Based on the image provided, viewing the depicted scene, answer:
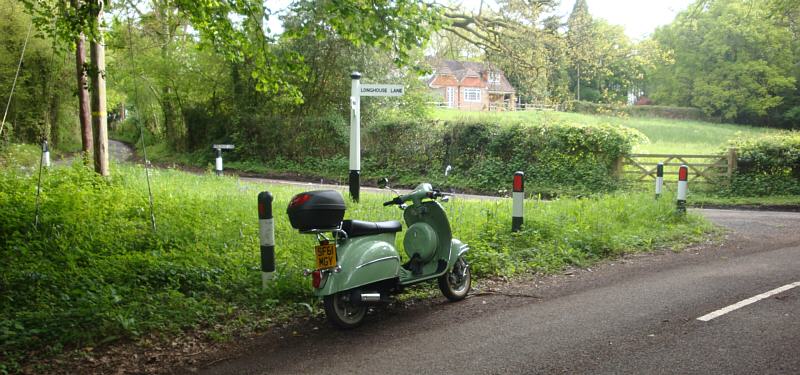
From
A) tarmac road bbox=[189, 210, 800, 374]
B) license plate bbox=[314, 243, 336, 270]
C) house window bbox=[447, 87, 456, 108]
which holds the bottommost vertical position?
tarmac road bbox=[189, 210, 800, 374]

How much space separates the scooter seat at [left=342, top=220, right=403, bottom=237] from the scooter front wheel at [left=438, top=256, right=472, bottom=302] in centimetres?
85

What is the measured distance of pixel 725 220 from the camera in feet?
41.5

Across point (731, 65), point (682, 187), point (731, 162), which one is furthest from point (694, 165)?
point (731, 65)

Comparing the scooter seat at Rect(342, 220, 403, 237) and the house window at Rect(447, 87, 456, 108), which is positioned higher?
the house window at Rect(447, 87, 456, 108)

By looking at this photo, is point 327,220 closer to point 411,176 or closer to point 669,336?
point 669,336

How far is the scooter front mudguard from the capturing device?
195 inches

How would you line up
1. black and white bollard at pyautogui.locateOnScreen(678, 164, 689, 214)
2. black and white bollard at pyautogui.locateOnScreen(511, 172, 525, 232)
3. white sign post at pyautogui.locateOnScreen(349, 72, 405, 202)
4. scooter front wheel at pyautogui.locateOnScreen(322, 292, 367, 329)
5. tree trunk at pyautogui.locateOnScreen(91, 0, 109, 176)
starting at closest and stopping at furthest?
scooter front wheel at pyautogui.locateOnScreen(322, 292, 367, 329)
black and white bollard at pyautogui.locateOnScreen(511, 172, 525, 232)
white sign post at pyautogui.locateOnScreen(349, 72, 405, 202)
tree trunk at pyautogui.locateOnScreen(91, 0, 109, 176)
black and white bollard at pyautogui.locateOnScreen(678, 164, 689, 214)

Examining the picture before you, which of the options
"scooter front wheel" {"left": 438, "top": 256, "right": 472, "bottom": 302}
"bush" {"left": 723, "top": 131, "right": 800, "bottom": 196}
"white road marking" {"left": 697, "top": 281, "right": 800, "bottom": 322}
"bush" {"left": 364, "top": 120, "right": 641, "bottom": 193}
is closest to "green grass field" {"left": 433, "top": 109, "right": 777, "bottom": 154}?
"bush" {"left": 364, "top": 120, "right": 641, "bottom": 193}

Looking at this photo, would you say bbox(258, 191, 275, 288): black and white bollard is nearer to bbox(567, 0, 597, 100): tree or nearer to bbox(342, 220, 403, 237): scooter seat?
bbox(342, 220, 403, 237): scooter seat

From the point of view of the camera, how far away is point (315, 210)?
4.90 meters

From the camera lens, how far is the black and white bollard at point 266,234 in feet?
19.0

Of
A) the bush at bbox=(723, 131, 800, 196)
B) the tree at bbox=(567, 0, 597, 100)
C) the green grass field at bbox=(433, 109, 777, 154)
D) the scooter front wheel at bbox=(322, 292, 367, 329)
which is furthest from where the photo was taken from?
the green grass field at bbox=(433, 109, 777, 154)

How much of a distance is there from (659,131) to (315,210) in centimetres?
4042

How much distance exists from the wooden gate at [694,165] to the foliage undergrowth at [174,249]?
7.04m
